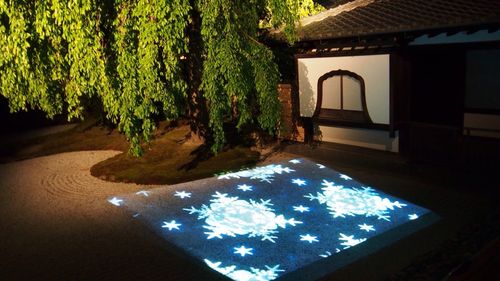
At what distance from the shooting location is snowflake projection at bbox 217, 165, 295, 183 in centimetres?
962

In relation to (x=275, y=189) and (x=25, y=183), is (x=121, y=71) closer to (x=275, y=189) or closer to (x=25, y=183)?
(x=275, y=189)

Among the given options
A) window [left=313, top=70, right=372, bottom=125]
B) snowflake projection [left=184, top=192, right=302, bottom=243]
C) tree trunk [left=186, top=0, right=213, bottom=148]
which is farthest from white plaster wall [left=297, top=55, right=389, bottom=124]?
snowflake projection [left=184, top=192, right=302, bottom=243]

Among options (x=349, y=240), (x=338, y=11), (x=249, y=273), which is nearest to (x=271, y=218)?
(x=349, y=240)

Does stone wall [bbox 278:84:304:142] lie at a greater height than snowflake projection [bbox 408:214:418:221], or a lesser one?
greater

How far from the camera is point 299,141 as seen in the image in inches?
504

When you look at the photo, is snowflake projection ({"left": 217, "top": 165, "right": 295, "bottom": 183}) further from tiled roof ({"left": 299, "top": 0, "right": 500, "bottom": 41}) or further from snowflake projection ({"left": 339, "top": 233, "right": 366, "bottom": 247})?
tiled roof ({"left": 299, "top": 0, "right": 500, "bottom": 41})

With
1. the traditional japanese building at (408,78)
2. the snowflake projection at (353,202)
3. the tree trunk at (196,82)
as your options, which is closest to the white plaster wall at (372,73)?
the traditional japanese building at (408,78)

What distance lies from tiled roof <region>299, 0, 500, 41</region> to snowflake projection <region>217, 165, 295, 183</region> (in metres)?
3.72

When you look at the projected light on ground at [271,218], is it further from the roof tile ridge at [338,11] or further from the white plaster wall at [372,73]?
the roof tile ridge at [338,11]

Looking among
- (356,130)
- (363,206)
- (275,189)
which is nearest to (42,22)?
(275,189)

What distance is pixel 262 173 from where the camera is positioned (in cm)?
994

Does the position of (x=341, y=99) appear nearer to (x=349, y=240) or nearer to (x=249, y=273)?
(x=349, y=240)

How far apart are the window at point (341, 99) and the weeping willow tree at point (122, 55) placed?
343 cm

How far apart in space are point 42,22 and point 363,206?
21.0 ft
